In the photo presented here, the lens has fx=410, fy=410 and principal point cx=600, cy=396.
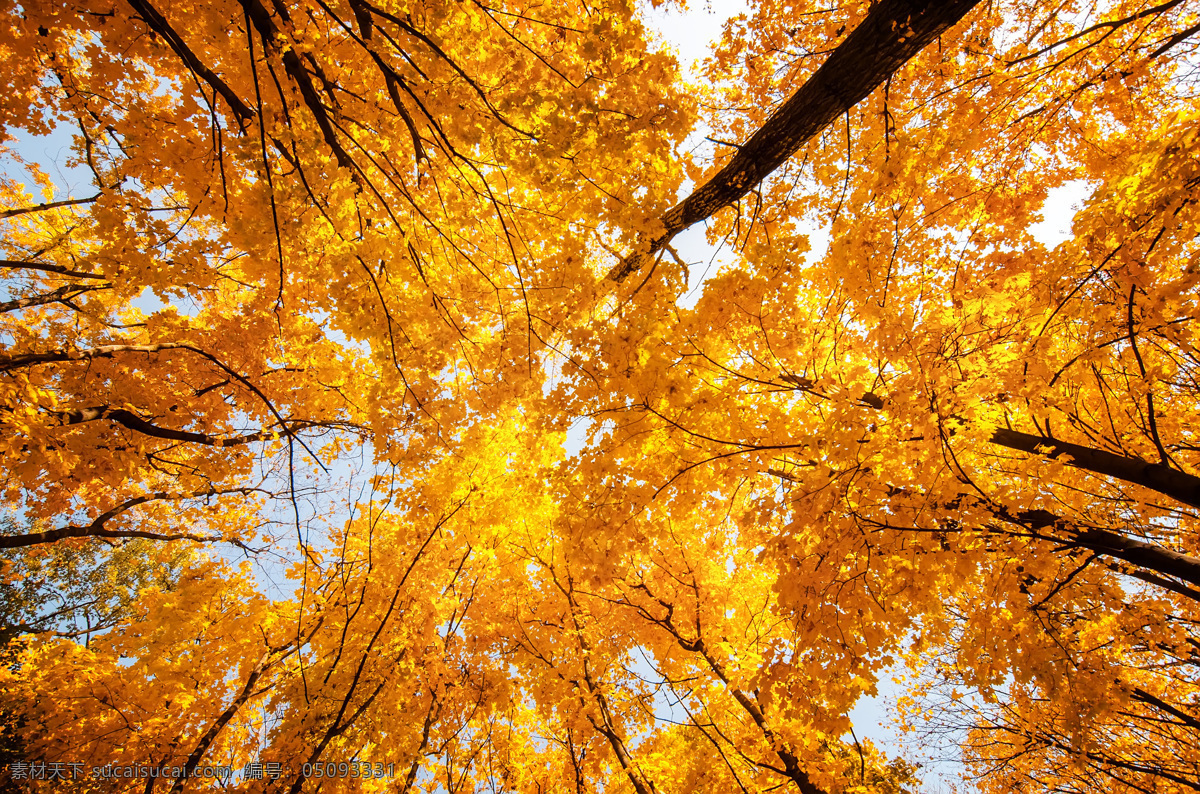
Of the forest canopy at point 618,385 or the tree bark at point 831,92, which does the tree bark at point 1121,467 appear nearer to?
the forest canopy at point 618,385

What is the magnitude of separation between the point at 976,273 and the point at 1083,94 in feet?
5.80

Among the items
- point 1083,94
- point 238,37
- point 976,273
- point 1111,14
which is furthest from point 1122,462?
point 238,37

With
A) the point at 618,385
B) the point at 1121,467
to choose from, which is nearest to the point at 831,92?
the point at 618,385

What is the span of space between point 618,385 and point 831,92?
272cm

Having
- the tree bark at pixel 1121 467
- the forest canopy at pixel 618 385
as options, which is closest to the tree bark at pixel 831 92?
the forest canopy at pixel 618 385

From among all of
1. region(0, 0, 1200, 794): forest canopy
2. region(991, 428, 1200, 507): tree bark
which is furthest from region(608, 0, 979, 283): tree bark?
region(991, 428, 1200, 507): tree bark

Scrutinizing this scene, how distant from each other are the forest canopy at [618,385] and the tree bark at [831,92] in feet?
0.08

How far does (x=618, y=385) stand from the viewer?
3.59m

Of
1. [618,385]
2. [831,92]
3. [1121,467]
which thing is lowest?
[1121,467]

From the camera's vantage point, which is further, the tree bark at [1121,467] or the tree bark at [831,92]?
the tree bark at [1121,467]

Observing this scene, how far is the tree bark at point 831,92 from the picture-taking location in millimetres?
2629

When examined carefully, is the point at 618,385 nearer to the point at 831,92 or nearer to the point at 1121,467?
the point at 831,92

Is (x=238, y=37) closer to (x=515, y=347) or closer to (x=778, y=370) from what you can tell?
(x=515, y=347)

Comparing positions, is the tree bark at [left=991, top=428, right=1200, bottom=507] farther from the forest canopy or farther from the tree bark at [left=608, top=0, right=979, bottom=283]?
the tree bark at [left=608, top=0, right=979, bottom=283]
